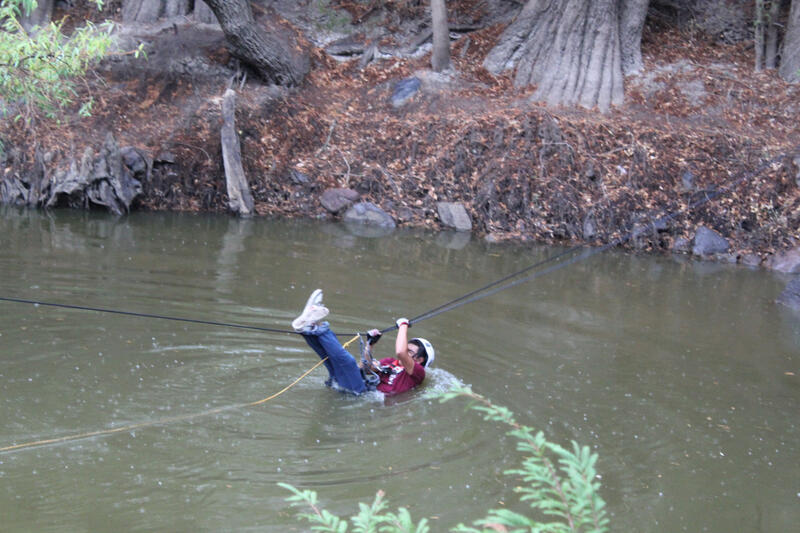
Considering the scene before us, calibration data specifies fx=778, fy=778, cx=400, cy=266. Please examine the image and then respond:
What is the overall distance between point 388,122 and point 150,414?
38.7 feet

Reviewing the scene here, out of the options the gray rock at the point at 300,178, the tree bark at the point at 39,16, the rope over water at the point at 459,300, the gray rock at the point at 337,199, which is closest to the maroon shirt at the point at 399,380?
the rope over water at the point at 459,300

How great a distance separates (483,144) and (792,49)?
7.19m

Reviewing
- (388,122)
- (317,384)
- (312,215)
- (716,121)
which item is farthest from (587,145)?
(317,384)

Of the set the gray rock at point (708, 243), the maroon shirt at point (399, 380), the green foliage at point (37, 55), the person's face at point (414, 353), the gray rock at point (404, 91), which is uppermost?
the gray rock at point (404, 91)

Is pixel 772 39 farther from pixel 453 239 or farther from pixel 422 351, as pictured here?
pixel 422 351

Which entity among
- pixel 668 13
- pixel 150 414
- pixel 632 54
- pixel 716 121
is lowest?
pixel 150 414

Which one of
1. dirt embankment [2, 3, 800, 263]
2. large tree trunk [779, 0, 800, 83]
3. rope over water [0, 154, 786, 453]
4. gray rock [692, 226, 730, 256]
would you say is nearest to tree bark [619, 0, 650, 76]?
dirt embankment [2, 3, 800, 263]

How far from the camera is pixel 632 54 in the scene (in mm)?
17609

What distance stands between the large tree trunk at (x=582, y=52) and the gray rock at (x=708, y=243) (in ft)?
12.2

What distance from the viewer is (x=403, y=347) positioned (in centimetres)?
680

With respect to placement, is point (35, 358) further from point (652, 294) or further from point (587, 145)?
point (587, 145)

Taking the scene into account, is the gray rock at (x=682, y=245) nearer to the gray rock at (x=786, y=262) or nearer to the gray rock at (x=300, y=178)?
the gray rock at (x=786, y=262)

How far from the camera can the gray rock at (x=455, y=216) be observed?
50.1ft

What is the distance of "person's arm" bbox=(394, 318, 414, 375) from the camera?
6758 millimetres
